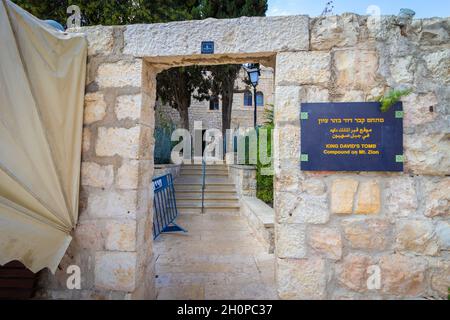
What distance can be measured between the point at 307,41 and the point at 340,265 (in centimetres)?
175

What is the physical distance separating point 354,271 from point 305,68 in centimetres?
160

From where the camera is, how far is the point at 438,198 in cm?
204

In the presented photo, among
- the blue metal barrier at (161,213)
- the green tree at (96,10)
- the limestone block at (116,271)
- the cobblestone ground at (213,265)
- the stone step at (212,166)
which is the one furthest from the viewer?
the stone step at (212,166)

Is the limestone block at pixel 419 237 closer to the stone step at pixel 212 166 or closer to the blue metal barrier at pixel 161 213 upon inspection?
the blue metal barrier at pixel 161 213

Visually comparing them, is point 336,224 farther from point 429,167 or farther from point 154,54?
point 154,54

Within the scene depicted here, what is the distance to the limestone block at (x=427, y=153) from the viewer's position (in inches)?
80.1

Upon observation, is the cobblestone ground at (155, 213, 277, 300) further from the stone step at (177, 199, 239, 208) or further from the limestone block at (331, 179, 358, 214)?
the stone step at (177, 199, 239, 208)

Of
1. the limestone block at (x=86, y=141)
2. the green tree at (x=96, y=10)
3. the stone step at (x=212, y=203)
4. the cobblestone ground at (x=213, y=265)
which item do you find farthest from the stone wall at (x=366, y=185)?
the green tree at (x=96, y=10)

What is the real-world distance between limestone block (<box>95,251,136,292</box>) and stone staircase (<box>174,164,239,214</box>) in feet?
14.7

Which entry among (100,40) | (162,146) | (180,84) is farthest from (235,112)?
(100,40)

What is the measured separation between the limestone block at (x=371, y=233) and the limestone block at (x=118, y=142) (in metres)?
1.84

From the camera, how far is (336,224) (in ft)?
6.88

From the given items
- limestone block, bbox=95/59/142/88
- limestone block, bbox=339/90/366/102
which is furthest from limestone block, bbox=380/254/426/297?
limestone block, bbox=95/59/142/88

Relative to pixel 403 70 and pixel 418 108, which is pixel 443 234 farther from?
pixel 403 70
